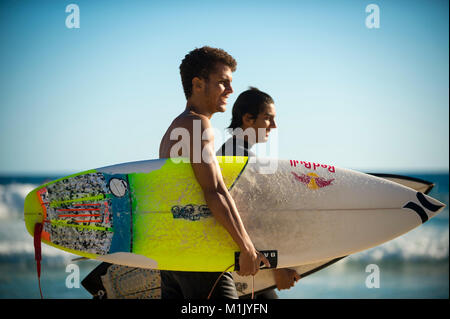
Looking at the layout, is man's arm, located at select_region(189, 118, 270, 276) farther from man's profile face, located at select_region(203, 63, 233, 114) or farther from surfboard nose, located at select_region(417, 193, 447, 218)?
surfboard nose, located at select_region(417, 193, 447, 218)

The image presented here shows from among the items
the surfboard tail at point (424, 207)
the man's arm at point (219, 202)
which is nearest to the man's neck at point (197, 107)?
the man's arm at point (219, 202)

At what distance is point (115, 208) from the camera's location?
2479 mm

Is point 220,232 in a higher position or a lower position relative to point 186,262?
higher

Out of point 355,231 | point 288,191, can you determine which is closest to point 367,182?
point 355,231

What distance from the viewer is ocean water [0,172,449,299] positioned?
6.96 m

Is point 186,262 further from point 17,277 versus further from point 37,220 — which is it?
point 17,277

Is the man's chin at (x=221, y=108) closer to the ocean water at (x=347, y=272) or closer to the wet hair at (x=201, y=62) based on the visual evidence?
the wet hair at (x=201, y=62)

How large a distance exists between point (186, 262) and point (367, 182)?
137 cm

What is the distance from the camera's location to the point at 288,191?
2680mm

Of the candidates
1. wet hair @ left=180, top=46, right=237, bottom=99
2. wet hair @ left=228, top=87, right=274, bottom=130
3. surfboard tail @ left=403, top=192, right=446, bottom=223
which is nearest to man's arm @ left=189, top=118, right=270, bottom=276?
wet hair @ left=180, top=46, right=237, bottom=99

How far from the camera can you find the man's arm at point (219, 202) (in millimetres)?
2092

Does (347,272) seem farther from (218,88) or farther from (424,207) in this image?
(218,88)

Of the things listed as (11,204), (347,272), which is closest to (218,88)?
(347,272)

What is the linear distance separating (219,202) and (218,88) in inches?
24.7
